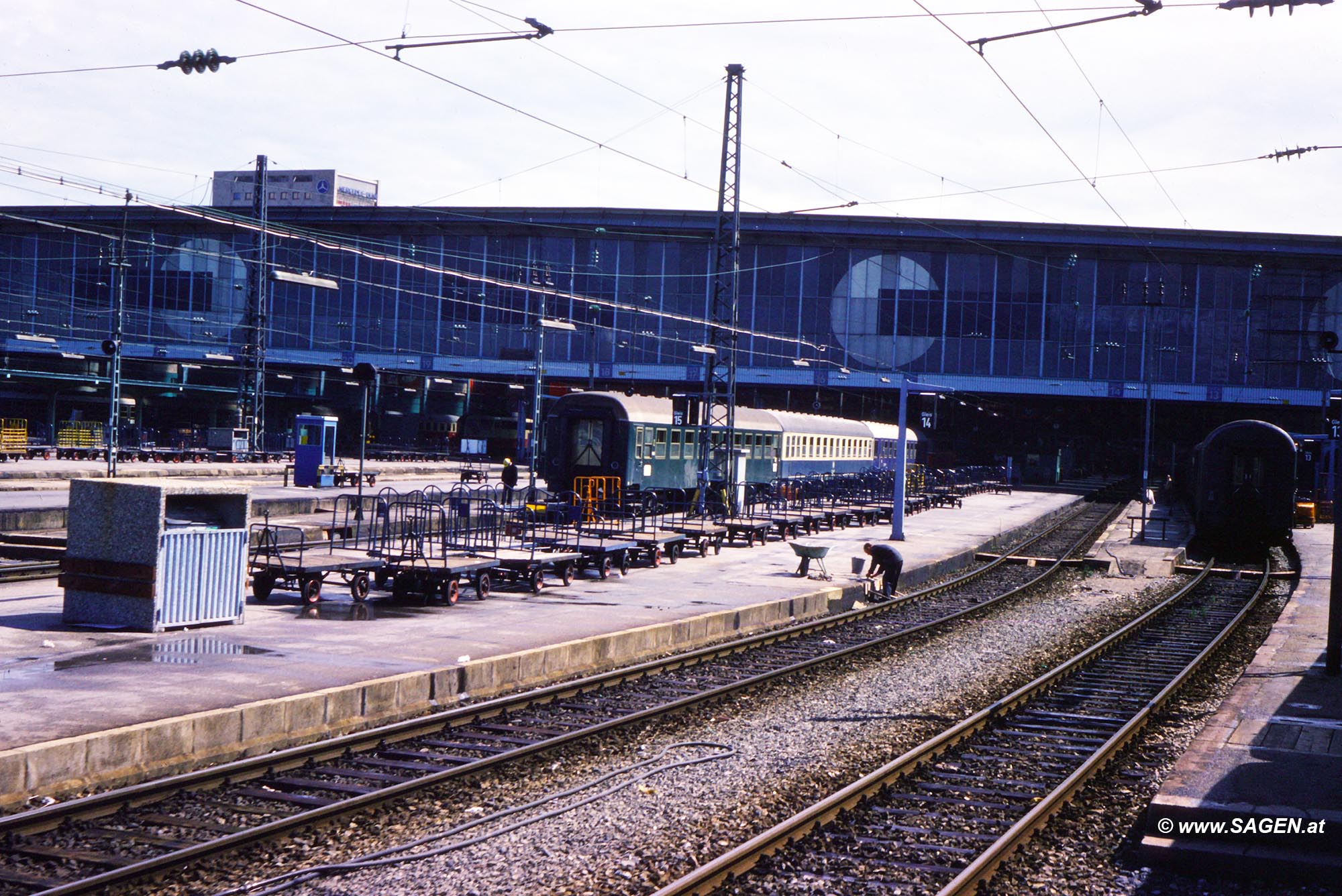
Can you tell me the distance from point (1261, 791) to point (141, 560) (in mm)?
10885

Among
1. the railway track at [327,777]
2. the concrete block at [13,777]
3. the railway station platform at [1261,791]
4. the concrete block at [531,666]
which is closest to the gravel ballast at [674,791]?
the railway track at [327,777]

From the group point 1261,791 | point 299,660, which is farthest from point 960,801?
point 299,660

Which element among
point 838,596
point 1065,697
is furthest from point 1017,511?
point 1065,697

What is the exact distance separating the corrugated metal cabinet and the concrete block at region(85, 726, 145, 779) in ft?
16.1

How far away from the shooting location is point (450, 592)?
17.6 m

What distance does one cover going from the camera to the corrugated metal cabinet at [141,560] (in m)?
13.4

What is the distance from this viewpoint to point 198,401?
249ft

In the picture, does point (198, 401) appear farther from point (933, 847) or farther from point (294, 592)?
point (933, 847)

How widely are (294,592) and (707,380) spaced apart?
56.0 ft

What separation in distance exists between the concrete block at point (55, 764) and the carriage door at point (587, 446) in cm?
Answer: 2478

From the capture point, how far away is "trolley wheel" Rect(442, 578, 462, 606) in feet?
57.5

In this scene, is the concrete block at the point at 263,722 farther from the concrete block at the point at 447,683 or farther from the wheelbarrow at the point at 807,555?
the wheelbarrow at the point at 807,555

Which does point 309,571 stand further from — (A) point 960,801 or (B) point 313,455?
(B) point 313,455

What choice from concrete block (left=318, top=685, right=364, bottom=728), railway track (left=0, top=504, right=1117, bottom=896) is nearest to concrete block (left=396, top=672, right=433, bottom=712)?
railway track (left=0, top=504, right=1117, bottom=896)
